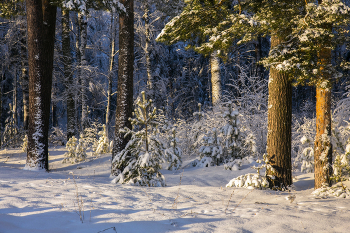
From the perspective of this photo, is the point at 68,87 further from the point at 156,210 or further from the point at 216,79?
the point at 156,210

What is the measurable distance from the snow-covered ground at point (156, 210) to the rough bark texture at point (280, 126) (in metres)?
0.62

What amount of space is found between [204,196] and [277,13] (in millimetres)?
4125

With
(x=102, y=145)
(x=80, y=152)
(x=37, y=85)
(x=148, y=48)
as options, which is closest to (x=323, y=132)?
(x=37, y=85)

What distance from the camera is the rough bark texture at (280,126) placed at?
5.70 meters

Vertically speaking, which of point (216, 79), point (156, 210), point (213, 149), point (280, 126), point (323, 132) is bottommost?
point (156, 210)

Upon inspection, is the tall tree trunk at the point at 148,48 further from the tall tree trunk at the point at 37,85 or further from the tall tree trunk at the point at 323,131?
the tall tree trunk at the point at 323,131

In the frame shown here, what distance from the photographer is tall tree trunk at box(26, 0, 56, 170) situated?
707 cm

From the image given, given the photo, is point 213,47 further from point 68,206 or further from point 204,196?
point 68,206

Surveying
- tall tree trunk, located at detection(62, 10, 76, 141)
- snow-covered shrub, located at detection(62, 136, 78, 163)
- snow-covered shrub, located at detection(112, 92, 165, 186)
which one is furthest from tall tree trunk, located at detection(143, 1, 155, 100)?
snow-covered shrub, located at detection(112, 92, 165, 186)

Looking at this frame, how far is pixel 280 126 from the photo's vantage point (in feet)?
18.8

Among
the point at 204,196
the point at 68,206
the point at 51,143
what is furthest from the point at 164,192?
the point at 51,143

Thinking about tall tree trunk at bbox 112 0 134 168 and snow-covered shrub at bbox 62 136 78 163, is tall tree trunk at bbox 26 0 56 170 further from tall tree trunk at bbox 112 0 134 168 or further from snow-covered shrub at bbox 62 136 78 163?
snow-covered shrub at bbox 62 136 78 163

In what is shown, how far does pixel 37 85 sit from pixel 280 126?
266 inches

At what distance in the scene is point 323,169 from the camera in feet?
17.1
